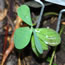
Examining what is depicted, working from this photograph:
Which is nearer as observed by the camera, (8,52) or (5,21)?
(8,52)

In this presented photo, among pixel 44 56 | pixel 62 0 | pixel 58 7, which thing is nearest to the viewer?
pixel 62 0

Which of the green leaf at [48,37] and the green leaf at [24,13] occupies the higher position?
the green leaf at [24,13]

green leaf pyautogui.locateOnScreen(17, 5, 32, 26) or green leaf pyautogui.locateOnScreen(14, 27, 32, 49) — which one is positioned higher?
green leaf pyautogui.locateOnScreen(17, 5, 32, 26)

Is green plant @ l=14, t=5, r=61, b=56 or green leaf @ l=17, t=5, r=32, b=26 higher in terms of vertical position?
green leaf @ l=17, t=5, r=32, b=26

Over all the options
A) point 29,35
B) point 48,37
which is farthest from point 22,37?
point 48,37

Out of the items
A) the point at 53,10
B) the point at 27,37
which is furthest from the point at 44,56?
the point at 53,10

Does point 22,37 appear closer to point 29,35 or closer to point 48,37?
point 29,35

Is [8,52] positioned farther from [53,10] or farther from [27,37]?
[53,10]

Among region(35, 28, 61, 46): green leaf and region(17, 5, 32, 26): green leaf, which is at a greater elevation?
region(17, 5, 32, 26): green leaf
